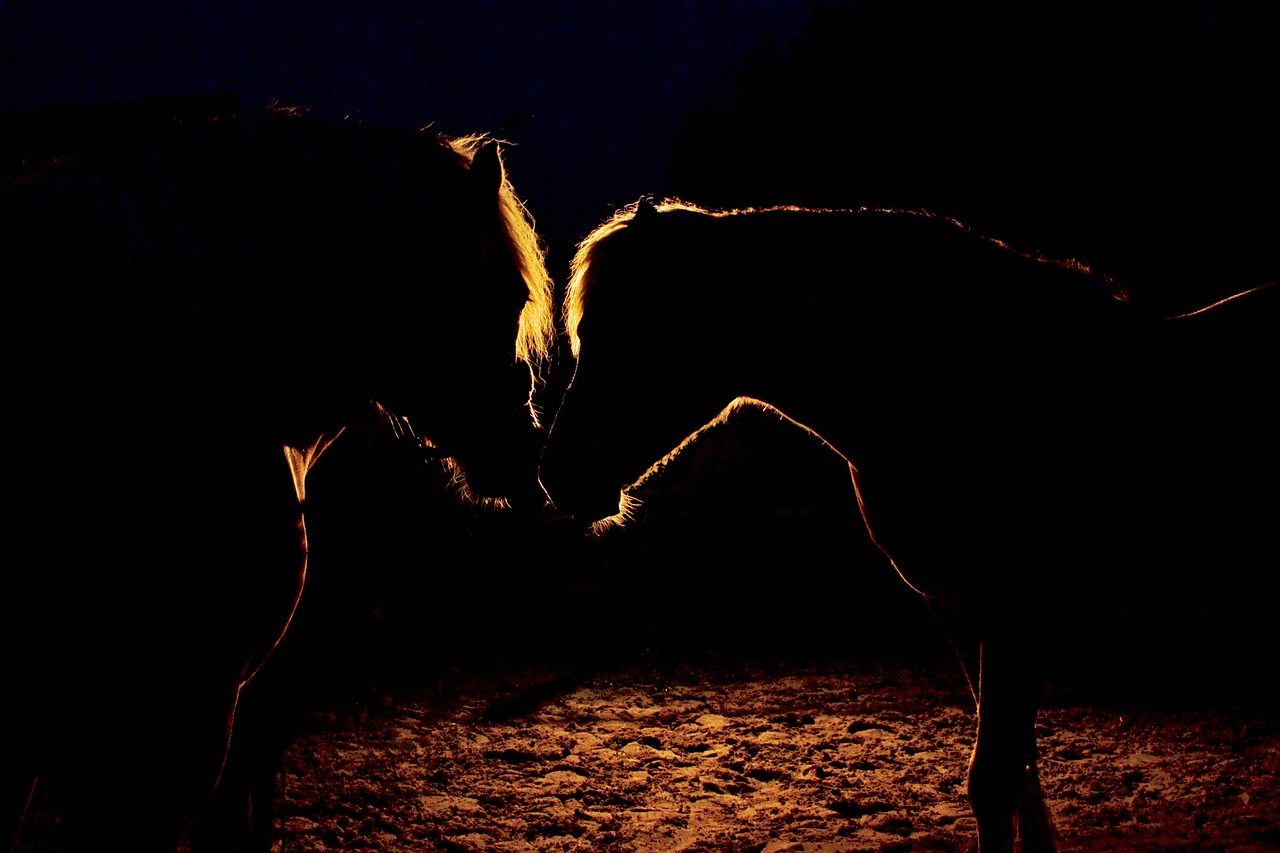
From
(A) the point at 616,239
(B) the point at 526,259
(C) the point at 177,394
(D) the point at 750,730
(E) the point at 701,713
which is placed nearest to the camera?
(C) the point at 177,394

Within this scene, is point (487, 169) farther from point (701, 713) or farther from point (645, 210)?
point (701, 713)

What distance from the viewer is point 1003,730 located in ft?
6.63

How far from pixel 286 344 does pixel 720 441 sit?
24.1 feet

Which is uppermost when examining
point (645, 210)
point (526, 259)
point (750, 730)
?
point (645, 210)

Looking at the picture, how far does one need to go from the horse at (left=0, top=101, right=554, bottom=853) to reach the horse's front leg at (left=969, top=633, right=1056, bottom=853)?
1.82m

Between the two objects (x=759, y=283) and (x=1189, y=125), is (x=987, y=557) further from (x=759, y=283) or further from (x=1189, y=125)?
(x=1189, y=125)

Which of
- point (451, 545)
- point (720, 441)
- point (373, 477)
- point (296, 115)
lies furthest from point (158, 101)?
point (296, 115)

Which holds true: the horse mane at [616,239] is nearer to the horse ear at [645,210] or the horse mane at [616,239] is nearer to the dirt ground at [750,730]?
the horse ear at [645,210]

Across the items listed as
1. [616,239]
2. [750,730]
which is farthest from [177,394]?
[750,730]

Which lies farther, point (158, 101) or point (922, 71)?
point (922, 71)

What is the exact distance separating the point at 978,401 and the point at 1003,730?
96cm

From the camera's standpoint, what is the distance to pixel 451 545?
23.3 feet

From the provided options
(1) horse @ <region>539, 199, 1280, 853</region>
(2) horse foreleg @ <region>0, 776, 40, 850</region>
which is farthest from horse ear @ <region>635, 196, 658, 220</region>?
(2) horse foreleg @ <region>0, 776, 40, 850</region>

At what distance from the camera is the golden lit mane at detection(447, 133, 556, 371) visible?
1.85 meters
